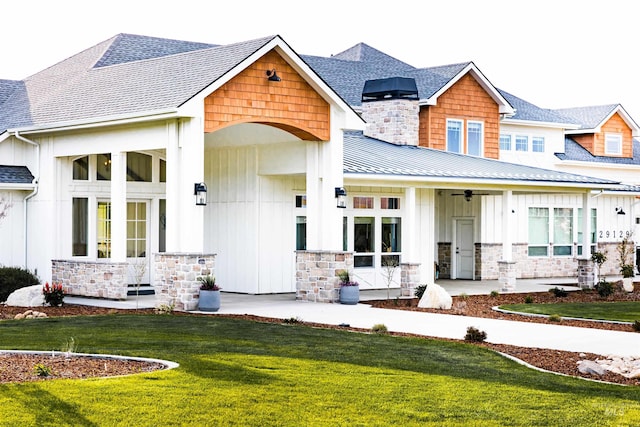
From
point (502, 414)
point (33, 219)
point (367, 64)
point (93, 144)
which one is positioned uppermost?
point (367, 64)

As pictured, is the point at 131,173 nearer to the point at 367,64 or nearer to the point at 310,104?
the point at 310,104

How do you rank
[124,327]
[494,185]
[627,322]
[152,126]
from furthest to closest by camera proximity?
[494,185]
[152,126]
[627,322]
[124,327]

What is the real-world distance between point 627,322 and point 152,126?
32.9 feet

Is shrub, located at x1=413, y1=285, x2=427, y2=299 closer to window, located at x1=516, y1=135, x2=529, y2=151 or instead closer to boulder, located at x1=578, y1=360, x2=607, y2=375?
boulder, located at x1=578, y1=360, x2=607, y2=375

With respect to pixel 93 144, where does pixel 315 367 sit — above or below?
below

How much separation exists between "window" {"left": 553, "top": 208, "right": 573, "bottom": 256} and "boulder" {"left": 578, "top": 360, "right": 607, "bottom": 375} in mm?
21851

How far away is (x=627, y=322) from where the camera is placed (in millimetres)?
19250

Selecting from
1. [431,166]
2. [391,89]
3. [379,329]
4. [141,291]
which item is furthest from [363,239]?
[379,329]

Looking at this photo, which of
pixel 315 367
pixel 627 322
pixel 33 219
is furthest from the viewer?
pixel 33 219

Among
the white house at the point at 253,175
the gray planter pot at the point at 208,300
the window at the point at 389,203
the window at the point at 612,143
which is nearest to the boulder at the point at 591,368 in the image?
the gray planter pot at the point at 208,300

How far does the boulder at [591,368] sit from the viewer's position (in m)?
12.7

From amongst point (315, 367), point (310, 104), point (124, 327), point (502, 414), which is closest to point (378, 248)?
point (310, 104)

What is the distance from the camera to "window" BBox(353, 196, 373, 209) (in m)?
26.6

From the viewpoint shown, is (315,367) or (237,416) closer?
(237,416)
